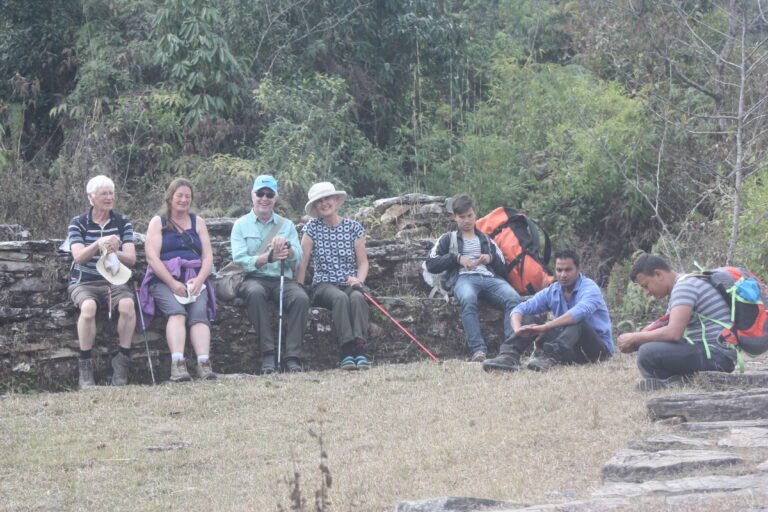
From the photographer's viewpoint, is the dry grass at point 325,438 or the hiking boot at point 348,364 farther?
the hiking boot at point 348,364

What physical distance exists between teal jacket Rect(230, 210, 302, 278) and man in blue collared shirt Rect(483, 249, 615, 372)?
2.11m

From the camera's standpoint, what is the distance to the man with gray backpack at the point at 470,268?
990 cm

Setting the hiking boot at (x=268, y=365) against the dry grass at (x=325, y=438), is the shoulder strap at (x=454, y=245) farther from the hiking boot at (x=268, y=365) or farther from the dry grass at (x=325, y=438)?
the hiking boot at (x=268, y=365)

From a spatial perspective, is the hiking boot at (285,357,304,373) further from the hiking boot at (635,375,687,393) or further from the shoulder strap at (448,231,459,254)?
the hiking boot at (635,375,687,393)

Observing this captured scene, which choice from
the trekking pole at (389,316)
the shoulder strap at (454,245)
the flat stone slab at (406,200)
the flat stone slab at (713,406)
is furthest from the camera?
the flat stone slab at (406,200)

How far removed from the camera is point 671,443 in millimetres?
5582

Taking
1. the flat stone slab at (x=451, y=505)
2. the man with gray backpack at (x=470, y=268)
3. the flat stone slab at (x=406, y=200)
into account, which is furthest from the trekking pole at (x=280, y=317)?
the flat stone slab at (x=451, y=505)

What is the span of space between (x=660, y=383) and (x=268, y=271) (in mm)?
3828

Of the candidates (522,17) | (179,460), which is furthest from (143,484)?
(522,17)

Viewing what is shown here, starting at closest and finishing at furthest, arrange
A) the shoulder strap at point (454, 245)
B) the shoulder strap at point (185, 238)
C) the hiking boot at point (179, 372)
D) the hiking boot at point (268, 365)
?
1. the hiking boot at point (179, 372)
2. the hiking boot at point (268, 365)
3. the shoulder strap at point (185, 238)
4. the shoulder strap at point (454, 245)

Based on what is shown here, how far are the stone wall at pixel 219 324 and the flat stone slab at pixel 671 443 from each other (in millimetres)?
4668

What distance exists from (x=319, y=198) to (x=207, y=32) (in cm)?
438

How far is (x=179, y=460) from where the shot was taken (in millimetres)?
6688

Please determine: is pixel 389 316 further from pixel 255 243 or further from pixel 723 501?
pixel 723 501
